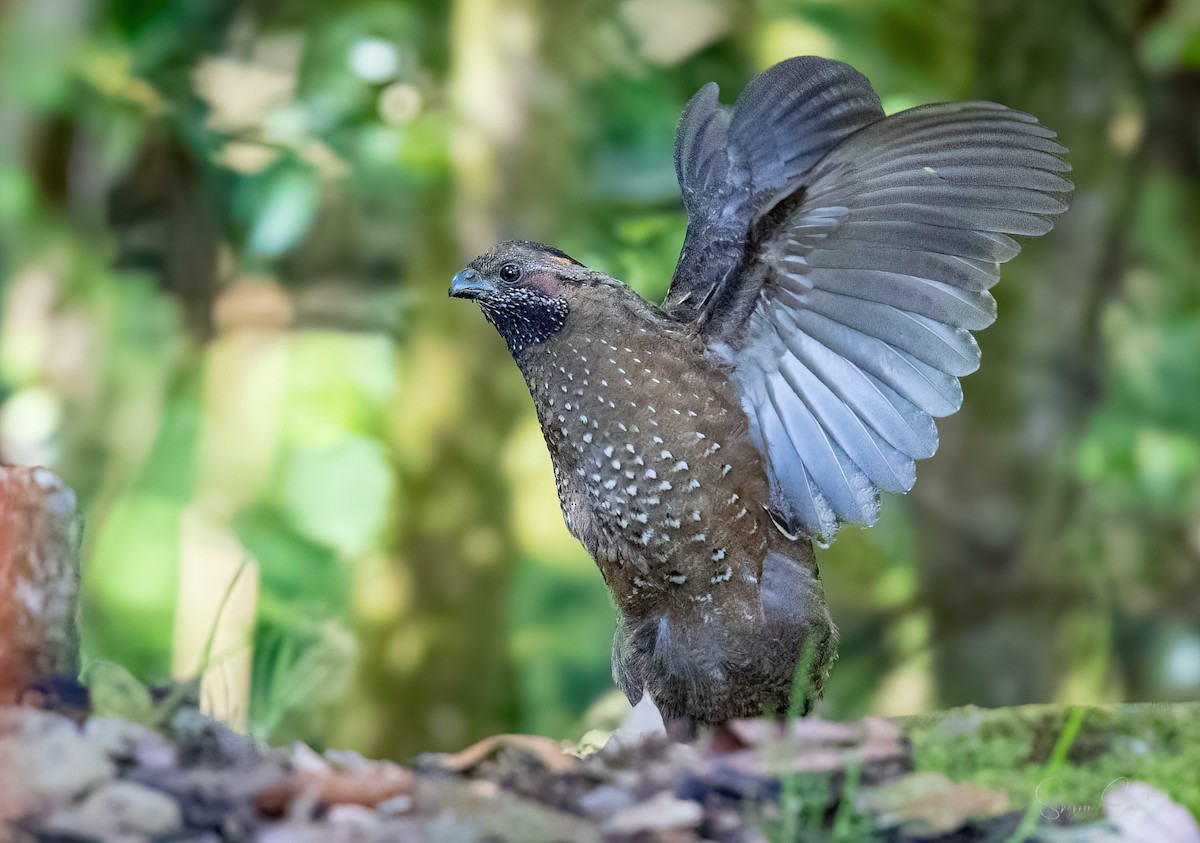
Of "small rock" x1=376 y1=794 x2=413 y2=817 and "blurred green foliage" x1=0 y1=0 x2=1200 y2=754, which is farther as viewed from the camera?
"blurred green foliage" x1=0 y1=0 x2=1200 y2=754

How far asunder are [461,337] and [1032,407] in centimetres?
161

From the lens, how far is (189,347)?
376 centimetres

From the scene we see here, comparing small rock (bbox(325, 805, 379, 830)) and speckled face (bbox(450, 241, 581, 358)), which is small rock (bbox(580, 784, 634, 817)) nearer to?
small rock (bbox(325, 805, 379, 830))

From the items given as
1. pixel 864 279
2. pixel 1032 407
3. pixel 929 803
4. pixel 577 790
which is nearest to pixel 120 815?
pixel 577 790

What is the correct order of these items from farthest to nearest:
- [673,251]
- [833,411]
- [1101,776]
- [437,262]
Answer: [437,262] → [673,251] → [833,411] → [1101,776]

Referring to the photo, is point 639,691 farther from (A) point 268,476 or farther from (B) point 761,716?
(A) point 268,476

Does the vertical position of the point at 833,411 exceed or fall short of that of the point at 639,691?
it exceeds it

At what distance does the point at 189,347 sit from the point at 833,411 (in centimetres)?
269

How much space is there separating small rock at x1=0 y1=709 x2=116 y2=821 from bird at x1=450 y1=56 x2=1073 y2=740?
71 cm

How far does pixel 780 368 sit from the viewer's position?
1.60 m

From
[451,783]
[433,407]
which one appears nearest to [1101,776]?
[451,783]

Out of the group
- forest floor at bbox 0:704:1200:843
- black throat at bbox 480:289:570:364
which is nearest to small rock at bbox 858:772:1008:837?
forest floor at bbox 0:704:1200:843

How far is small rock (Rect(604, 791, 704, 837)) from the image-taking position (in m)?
1.07

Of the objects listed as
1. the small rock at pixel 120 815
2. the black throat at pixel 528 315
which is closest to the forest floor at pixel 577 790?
the small rock at pixel 120 815
